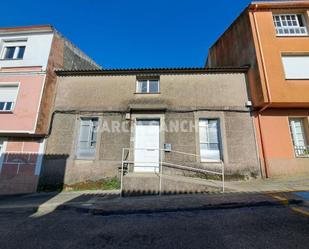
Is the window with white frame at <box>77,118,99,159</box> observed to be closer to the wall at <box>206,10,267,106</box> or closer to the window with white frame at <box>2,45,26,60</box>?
the window with white frame at <box>2,45,26,60</box>

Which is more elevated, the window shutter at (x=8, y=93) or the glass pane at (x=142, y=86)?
the glass pane at (x=142, y=86)

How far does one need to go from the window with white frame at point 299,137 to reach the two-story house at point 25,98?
37.6 feet

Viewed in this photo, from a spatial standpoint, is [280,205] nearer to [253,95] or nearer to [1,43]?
[253,95]

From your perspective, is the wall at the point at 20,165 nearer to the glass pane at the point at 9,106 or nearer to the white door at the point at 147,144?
the glass pane at the point at 9,106

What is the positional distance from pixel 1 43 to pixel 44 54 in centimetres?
280

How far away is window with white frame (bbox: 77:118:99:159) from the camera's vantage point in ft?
25.8

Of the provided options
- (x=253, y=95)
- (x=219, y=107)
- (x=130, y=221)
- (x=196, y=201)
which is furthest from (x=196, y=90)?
(x=130, y=221)

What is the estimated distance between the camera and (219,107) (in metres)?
8.05

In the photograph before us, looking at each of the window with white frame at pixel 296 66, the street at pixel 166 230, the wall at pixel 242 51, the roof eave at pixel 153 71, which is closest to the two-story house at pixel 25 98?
the roof eave at pixel 153 71

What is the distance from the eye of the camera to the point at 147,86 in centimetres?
887

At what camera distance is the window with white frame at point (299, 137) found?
761 centimetres

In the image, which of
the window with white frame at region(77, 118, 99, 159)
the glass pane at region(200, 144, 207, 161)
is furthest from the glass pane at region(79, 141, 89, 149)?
the glass pane at region(200, 144, 207, 161)

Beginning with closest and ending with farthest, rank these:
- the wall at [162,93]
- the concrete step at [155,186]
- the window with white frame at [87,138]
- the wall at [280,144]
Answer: the concrete step at [155,186]
the wall at [280,144]
the window with white frame at [87,138]
the wall at [162,93]

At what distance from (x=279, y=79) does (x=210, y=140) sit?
13.5 ft
